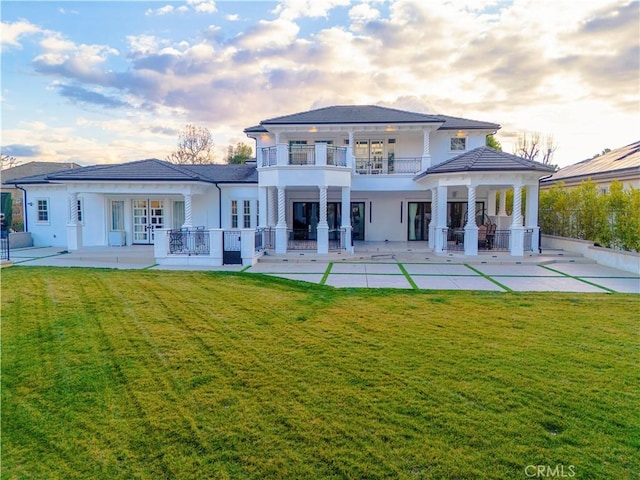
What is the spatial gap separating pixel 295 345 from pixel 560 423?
341cm

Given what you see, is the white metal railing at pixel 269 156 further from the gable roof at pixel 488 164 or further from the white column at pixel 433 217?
the white column at pixel 433 217

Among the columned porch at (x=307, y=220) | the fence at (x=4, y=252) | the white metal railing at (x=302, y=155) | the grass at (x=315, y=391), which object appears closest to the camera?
the grass at (x=315, y=391)

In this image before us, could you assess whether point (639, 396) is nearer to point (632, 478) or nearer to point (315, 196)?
point (632, 478)

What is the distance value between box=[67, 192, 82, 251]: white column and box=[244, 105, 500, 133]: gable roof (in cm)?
941

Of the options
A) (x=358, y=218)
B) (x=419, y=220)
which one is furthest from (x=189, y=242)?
(x=419, y=220)

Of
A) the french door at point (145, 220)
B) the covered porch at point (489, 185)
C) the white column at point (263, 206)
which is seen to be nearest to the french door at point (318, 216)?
the white column at point (263, 206)

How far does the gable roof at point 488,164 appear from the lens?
14867mm

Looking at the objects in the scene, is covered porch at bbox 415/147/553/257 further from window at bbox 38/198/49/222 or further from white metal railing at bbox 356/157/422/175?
window at bbox 38/198/49/222

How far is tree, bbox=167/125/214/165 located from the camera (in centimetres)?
4394

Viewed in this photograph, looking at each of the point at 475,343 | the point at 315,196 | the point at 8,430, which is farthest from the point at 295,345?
the point at 315,196

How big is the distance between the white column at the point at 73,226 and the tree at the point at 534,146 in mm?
45708

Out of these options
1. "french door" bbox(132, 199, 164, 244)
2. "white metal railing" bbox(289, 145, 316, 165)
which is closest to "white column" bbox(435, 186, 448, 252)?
"white metal railing" bbox(289, 145, 316, 165)

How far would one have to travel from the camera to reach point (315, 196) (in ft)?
70.2

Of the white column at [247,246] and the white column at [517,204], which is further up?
the white column at [517,204]
